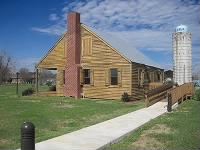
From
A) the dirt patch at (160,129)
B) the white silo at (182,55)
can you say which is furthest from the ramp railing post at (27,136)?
the white silo at (182,55)

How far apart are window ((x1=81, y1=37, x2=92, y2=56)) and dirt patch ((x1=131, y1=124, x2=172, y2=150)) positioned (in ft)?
55.1

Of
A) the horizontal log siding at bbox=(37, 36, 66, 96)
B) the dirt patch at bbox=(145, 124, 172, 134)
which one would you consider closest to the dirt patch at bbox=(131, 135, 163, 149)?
the dirt patch at bbox=(145, 124, 172, 134)

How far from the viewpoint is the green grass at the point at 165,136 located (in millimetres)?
9523

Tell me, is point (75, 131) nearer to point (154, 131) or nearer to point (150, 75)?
point (154, 131)

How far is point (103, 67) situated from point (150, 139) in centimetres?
1808

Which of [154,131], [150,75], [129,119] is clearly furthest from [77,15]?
[154,131]

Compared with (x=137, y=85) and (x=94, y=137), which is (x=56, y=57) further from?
(x=94, y=137)

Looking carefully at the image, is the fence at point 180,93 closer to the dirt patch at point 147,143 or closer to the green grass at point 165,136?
the green grass at point 165,136

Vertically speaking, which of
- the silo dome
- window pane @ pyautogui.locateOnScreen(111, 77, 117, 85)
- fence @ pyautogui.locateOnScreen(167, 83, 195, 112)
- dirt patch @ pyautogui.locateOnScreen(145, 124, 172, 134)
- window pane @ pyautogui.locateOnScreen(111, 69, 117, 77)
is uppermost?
the silo dome

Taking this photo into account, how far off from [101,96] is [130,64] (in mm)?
3656

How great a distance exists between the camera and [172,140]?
10203 millimetres

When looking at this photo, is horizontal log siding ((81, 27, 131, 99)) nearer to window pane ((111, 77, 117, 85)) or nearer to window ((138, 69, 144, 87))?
window pane ((111, 77, 117, 85))

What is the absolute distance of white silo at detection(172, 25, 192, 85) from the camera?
51938mm

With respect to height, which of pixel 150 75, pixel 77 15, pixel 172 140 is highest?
pixel 77 15
